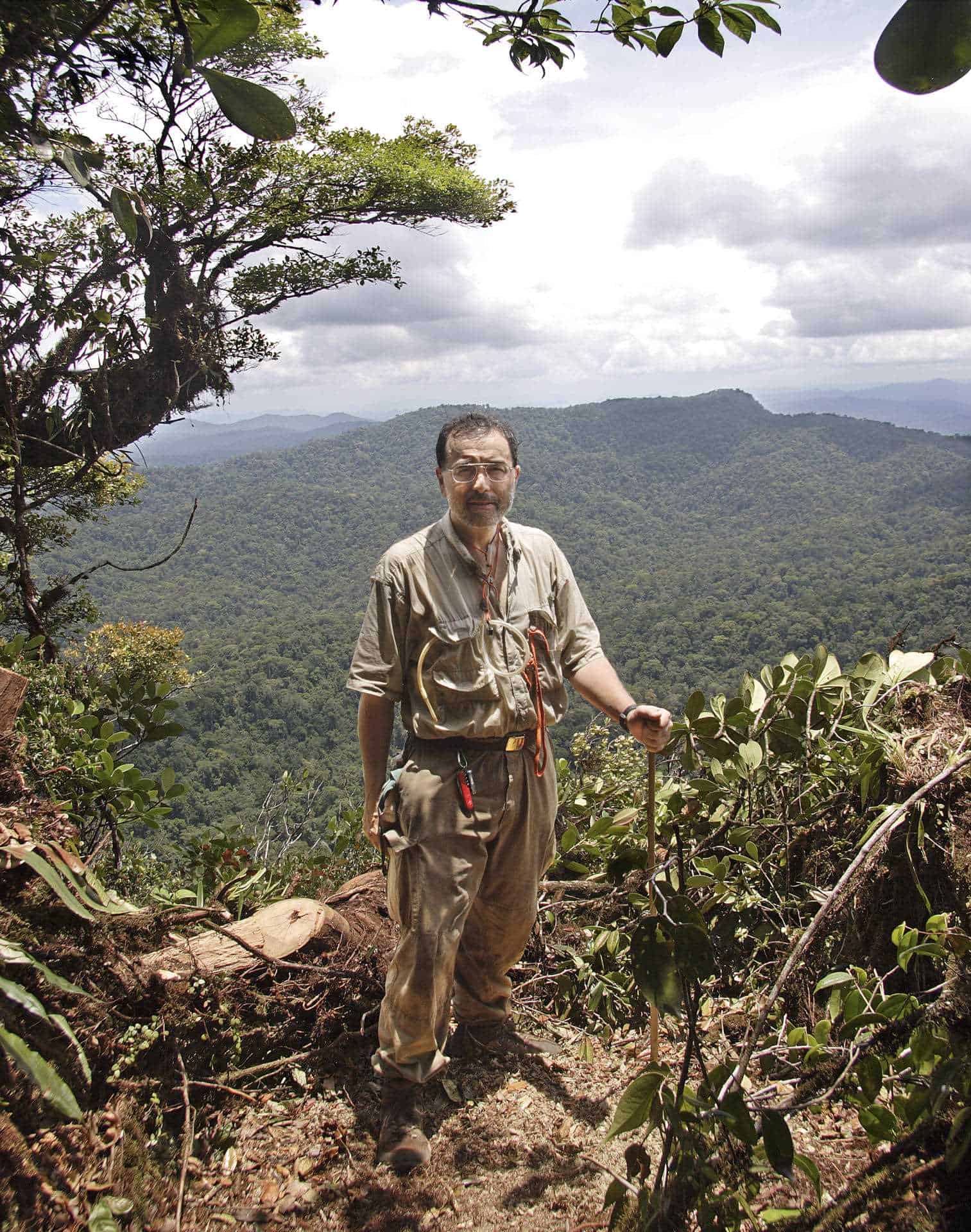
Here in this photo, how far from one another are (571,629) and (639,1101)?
4.64ft

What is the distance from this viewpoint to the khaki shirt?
223 cm

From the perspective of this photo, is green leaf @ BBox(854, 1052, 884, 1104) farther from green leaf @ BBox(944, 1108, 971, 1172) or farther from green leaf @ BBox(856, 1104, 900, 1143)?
green leaf @ BBox(944, 1108, 971, 1172)

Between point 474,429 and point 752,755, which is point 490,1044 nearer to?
point 752,755

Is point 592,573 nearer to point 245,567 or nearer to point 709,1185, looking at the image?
point 245,567

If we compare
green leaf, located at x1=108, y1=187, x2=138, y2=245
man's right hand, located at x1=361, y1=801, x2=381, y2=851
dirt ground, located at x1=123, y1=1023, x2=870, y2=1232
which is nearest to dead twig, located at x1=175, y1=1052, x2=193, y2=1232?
dirt ground, located at x1=123, y1=1023, x2=870, y2=1232

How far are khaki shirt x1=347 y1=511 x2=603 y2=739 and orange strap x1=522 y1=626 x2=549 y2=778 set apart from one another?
0.02 m

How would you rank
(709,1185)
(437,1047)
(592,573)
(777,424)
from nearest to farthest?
(709,1185)
(437,1047)
(592,573)
(777,424)

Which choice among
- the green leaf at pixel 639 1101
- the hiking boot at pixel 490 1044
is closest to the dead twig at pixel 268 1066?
the hiking boot at pixel 490 1044

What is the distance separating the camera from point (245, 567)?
52.3 meters

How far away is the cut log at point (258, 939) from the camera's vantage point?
2.32m

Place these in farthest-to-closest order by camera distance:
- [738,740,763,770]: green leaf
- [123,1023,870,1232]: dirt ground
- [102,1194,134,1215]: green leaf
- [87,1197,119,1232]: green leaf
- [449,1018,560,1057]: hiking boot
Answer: [738,740,763,770]: green leaf → [449,1018,560,1057]: hiking boot → [123,1023,870,1232]: dirt ground → [102,1194,134,1215]: green leaf → [87,1197,119,1232]: green leaf

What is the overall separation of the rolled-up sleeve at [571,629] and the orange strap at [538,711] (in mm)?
186

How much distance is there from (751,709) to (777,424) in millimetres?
108680

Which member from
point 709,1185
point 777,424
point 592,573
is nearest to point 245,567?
point 592,573
